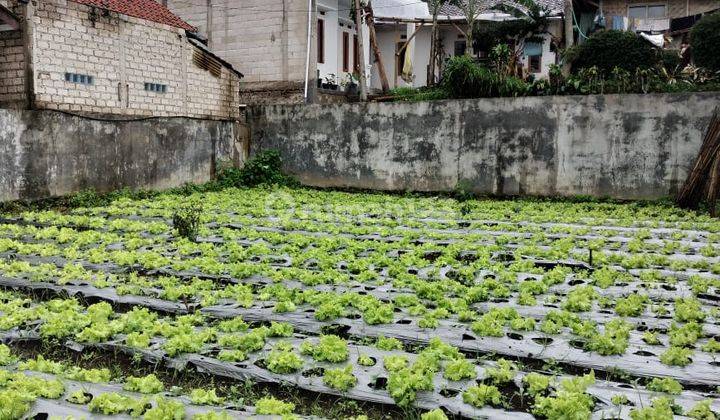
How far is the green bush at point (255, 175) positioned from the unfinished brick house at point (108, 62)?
1852mm

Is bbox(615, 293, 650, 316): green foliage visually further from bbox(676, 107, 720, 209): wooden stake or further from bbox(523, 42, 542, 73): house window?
bbox(523, 42, 542, 73): house window

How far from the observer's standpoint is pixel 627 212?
34.8 feet

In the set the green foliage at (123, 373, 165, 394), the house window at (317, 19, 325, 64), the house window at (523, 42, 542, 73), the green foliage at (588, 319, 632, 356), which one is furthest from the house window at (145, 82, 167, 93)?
the house window at (523, 42, 542, 73)

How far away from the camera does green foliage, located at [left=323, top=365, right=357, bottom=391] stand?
11.3 ft

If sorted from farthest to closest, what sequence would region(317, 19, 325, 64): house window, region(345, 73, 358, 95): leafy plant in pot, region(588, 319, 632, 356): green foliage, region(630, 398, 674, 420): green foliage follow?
region(345, 73, 358, 95): leafy plant in pot
region(317, 19, 325, 64): house window
region(588, 319, 632, 356): green foliage
region(630, 398, 674, 420): green foliage

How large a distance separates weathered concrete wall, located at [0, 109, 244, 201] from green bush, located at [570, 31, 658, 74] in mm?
10704

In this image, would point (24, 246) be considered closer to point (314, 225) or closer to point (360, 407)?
point (314, 225)

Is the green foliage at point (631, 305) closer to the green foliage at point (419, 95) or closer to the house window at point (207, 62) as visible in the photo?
the green foliage at point (419, 95)

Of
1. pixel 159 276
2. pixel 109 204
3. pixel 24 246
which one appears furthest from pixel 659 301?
pixel 109 204

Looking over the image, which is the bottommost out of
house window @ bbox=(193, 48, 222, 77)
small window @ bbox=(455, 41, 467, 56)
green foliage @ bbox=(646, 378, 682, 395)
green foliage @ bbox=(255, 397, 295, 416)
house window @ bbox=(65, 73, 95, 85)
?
green foliage @ bbox=(255, 397, 295, 416)

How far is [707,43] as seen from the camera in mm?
15562

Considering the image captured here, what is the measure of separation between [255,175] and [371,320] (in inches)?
435

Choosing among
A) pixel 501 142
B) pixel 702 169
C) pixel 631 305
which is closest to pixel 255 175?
pixel 501 142

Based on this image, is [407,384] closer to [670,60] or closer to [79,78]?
[79,78]
